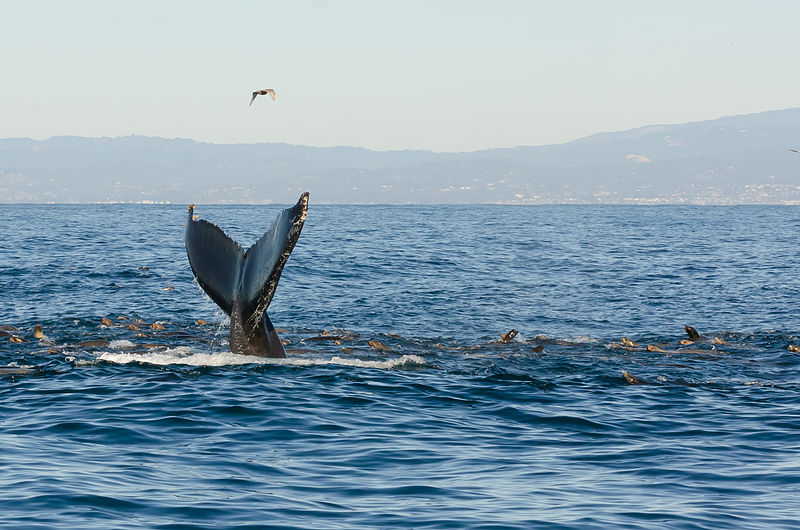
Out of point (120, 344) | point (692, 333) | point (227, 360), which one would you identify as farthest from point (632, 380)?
point (120, 344)

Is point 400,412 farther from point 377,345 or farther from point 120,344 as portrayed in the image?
point 120,344

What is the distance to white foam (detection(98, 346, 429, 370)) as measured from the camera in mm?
17562

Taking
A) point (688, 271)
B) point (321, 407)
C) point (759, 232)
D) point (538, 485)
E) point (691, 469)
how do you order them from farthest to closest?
point (759, 232) → point (688, 271) → point (321, 407) → point (691, 469) → point (538, 485)

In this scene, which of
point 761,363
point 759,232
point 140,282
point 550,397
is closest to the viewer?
point 550,397

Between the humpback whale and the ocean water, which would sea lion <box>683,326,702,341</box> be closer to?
the ocean water

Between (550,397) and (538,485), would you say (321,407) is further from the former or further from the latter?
(538,485)

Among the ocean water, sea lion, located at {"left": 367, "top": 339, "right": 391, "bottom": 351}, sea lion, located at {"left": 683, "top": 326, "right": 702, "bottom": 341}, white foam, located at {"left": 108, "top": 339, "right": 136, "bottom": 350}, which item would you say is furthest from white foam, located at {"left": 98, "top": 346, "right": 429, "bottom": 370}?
sea lion, located at {"left": 683, "top": 326, "right": 702, "bottom": 341}

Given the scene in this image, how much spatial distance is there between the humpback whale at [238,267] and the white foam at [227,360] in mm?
1776

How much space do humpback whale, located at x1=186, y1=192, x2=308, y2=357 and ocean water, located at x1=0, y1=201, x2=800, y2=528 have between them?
131 cm

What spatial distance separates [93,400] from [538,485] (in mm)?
7101

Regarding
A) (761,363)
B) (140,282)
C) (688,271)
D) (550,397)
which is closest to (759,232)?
(688,271)

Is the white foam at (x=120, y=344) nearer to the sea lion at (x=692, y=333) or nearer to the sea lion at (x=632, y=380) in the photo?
the sea lion at (x=632, y=380)

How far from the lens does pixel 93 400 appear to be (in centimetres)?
1455

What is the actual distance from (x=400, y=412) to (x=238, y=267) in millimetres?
3100
